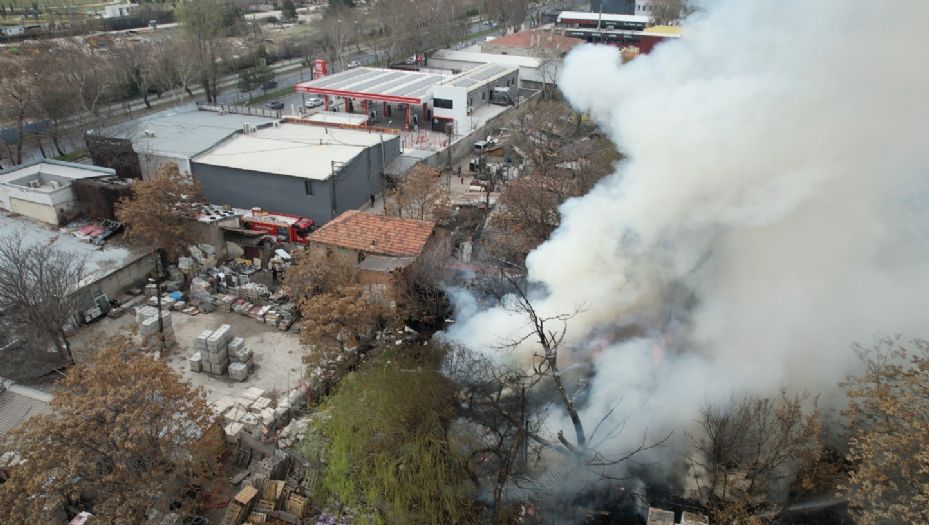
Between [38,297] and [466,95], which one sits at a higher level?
[466,95]

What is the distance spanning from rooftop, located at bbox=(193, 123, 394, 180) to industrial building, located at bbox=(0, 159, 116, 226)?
400cm

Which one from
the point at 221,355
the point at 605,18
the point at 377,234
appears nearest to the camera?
the point at 221,355

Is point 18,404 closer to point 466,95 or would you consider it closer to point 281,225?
point 281,225

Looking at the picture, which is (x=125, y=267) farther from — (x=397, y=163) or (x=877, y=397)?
(x=877, y=397)

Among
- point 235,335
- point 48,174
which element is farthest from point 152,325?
point 48,174

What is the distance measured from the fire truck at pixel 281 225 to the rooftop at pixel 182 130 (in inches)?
166

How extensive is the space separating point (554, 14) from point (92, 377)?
67082mm

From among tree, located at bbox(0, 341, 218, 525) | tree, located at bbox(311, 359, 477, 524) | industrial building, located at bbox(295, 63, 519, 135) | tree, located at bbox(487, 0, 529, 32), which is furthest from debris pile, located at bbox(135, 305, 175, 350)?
tree, located at bbox(487, 0, 529, 32)

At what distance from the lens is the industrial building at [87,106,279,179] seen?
24000 millimetres

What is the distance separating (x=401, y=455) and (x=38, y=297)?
9.78 meters

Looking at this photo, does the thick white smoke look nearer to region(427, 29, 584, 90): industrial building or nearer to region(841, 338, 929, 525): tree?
region(841, 338, 929, 525): tree

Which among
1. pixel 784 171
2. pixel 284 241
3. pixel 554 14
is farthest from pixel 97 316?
pixel 554 14

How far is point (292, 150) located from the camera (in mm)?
24156

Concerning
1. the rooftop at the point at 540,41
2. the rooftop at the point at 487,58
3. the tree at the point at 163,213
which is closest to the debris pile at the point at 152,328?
the tree at the point at 163,213
